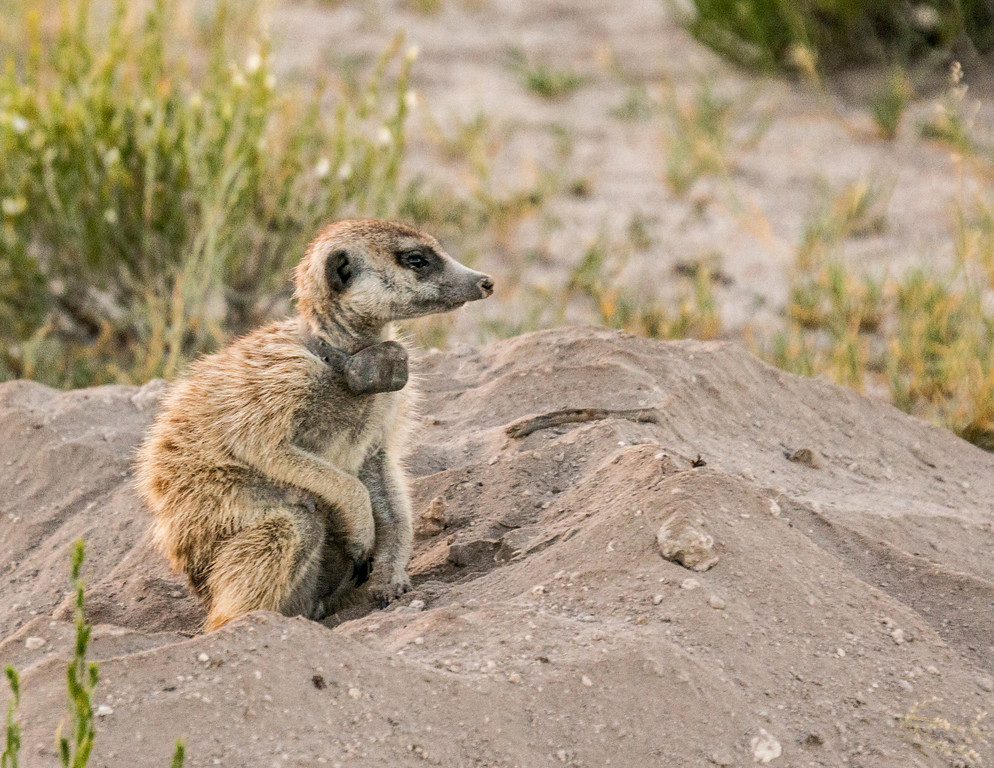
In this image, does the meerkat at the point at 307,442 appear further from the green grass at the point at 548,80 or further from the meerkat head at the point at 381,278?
the green grass at the point at 548,80

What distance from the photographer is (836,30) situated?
25.2ft

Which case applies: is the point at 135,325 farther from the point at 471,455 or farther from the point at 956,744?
the point at 956,744

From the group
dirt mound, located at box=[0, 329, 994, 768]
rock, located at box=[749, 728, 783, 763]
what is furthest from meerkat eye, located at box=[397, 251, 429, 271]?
rock, located at box=[749, 728, 783, 763]

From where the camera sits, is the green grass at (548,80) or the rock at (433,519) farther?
the green grass at (548,80)

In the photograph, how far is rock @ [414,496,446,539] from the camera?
3211 millimetres

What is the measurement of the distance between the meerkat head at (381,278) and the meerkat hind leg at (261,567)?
536 millimetres

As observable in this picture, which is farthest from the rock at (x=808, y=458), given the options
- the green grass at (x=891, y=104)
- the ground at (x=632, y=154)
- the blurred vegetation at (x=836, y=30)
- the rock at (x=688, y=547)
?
the blurred vegetation at (x=836, y=30)

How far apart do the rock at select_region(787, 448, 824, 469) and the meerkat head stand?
3.47 ft

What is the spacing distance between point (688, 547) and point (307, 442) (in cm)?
100

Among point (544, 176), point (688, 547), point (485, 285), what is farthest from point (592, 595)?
point (544, 176)

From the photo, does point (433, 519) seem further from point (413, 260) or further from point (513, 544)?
point (413, 260)

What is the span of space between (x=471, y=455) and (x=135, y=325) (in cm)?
282

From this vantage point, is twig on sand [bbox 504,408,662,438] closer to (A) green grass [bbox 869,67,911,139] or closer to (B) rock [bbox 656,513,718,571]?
(B) rock [bbox 656,513,718,571]

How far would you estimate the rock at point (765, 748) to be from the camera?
85.4 inches
